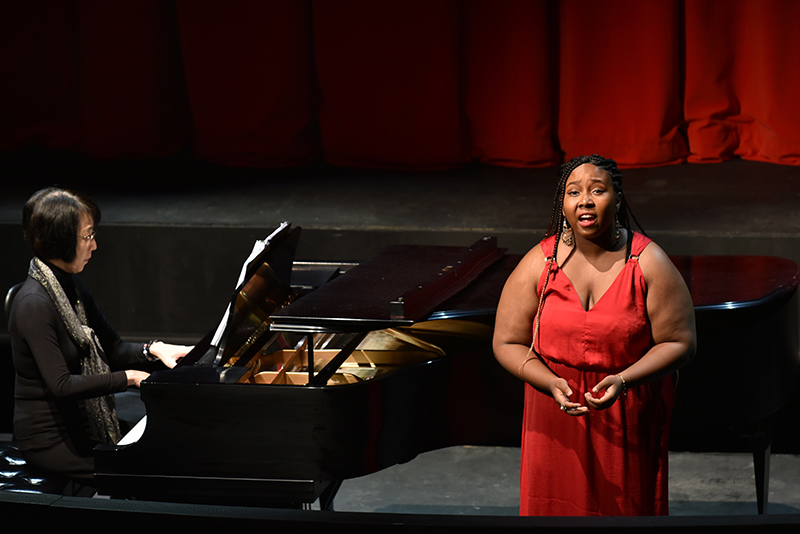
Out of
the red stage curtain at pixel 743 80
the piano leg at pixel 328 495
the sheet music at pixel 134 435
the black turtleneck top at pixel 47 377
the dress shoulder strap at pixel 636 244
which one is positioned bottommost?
the piano leg at pixel 328 495

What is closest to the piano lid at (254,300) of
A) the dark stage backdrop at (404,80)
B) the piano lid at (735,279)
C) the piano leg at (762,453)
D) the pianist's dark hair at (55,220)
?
the pianist's dark hair at (55,220)

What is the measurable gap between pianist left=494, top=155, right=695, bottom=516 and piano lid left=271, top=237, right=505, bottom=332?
495 millimetres

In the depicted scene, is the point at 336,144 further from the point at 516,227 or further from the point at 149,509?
the point at 149,509

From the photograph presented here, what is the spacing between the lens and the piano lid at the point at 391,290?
267 centimetres

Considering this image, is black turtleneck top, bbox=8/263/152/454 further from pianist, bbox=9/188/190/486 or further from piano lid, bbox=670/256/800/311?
piano lid, bbox=670/256/800/311

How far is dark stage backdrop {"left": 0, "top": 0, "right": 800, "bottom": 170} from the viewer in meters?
5.62

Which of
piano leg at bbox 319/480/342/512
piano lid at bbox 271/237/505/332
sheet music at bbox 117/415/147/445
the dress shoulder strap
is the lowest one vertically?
piano leg at bbox 319/480/342/512

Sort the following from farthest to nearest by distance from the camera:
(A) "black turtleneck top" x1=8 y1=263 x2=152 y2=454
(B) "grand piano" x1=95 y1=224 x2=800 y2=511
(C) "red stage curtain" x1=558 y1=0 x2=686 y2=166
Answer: (C) "red stage curtain" x1=558 y1=0 x2=686 y2=166, (A) "black turtleneck top" x1=8 y1=263 x2=152 y2=454, (B) "grand piano" x1=95 y1=224 x2=800 y2=511

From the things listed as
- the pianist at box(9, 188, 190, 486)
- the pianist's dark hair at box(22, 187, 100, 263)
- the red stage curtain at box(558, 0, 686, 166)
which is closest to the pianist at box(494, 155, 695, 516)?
the pianist at box(9, 188, 190, 486)

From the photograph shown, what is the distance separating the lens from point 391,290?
299cm

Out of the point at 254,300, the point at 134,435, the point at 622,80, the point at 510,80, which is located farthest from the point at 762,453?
the point at 510,80

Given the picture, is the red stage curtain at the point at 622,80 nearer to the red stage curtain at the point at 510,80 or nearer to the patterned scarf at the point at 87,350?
the red stage curtain at the point at 510,80

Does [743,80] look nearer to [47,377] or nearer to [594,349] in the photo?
[594,349]

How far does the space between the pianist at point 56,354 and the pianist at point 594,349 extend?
1.24 metres
